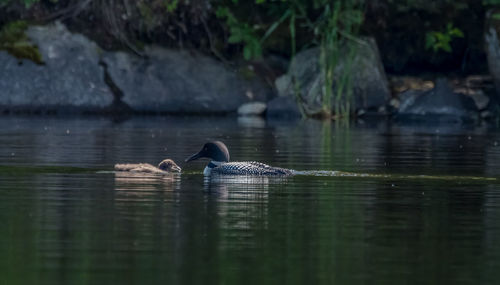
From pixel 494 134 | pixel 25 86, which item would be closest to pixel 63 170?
pixel 494 134

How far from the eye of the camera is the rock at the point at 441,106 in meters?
30.2

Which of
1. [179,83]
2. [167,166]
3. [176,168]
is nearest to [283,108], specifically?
[179,83]

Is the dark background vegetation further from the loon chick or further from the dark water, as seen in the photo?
the loon chick

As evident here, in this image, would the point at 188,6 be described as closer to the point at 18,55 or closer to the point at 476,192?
→ the point at 18,55

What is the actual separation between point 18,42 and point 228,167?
16.3m

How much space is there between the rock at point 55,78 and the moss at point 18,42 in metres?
0.12

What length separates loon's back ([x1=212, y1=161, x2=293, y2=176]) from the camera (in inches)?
575

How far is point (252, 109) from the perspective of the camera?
1215 inches

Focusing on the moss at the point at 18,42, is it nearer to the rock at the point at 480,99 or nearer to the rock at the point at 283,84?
the rock at the point at 283,84

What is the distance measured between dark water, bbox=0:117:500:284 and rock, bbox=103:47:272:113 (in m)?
10.7

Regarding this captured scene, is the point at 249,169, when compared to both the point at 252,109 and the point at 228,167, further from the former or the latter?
the point at 252,109

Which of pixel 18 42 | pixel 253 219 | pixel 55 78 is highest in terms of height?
pixel 18 42

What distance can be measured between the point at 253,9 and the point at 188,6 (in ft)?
5.53

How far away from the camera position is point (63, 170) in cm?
1489
